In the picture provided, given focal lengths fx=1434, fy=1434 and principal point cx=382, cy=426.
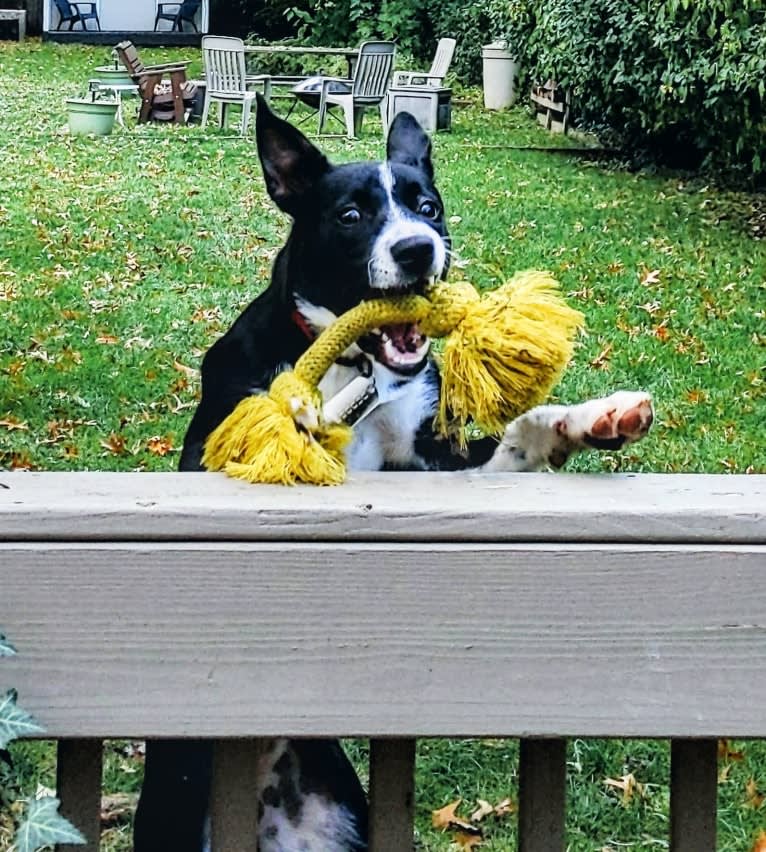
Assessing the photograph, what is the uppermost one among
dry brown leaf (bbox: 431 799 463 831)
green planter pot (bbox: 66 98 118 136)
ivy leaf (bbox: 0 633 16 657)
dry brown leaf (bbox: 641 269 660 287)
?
ivy leaf (bbox: 0 633 16 657)

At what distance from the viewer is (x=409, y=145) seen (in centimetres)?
210

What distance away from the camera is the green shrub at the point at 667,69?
32.8 feet

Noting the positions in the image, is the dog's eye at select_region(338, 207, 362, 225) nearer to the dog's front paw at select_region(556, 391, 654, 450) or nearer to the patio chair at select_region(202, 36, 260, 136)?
the dog's front paw at select_region(556, 391, 654, 450)

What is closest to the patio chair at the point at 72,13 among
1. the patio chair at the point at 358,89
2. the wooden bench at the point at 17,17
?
the wooden bench at the point at 17,17

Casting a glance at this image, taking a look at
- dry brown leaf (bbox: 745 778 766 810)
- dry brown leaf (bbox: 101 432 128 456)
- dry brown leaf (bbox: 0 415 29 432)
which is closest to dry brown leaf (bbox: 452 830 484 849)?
dry brown leaf (bbox: 745 778 766 810)

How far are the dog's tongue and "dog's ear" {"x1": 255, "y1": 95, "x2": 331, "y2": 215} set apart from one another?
35cm

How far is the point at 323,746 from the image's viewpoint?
6.29ft

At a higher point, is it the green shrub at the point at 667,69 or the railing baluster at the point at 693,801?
the green shrub at the point at 667,69

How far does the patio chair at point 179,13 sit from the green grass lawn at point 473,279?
1921 centimetres

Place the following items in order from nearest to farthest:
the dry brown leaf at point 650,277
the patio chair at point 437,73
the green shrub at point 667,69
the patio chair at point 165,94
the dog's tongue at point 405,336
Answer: the dog's tongue at point 405,336 < the dry brown leaf at point 650,277 < the green shrub at point 667,69 < the patio chair at point 165,94 < the patio chair at point 437,73

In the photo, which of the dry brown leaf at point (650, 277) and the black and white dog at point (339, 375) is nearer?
the black and white dog at point (339, 375)

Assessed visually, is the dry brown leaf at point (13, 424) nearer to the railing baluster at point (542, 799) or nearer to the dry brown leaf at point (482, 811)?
the dry brown leaf at point (482, 811)

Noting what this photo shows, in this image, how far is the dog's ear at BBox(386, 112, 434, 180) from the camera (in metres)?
2.07

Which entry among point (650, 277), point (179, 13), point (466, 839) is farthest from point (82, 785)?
point (179, 13)
